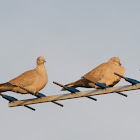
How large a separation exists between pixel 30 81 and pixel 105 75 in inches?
96.2

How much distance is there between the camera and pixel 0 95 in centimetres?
1559

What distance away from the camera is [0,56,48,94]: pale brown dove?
17.2m

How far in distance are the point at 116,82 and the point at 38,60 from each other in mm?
2745

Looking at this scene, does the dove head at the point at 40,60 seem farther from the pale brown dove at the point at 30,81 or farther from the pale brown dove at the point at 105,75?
the pale brown dove at the point at 105,75

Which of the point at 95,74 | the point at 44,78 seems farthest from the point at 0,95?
the point at 95,74

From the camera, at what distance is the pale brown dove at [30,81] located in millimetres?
17203

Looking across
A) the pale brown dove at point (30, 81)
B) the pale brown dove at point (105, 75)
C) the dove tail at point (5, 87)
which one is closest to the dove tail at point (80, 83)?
the pale brown dove at point (105, 75)

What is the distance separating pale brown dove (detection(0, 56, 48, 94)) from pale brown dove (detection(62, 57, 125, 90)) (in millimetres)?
937

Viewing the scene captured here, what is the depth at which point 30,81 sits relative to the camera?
685 inches

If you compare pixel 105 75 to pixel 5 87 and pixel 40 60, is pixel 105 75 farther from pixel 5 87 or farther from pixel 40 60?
pixel 5 87

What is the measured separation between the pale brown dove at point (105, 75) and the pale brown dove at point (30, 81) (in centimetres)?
94

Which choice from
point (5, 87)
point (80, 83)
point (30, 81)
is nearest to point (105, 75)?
point (80, 83)

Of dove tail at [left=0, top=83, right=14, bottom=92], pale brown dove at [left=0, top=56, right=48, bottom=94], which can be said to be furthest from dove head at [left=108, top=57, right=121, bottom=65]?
dove tail at [left=0, top=83, right=14, bottom=92]

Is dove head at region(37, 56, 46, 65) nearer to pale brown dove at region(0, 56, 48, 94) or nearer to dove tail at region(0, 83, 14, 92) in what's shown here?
pale brown dove at region(0, 56, 48, 94)
